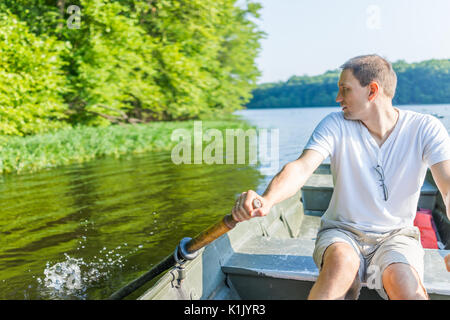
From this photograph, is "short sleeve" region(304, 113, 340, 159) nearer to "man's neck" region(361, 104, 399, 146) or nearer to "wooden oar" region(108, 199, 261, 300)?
"man's neck" region(361, 104, 399, 146)

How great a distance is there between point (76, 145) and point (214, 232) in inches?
434

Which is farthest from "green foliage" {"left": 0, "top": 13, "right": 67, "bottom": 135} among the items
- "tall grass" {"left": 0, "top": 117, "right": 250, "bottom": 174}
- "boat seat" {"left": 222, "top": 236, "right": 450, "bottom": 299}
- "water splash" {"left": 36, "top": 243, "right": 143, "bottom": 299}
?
"boat seat" {"left": 222, "top": 236, "right": 450, "bottom": 299}

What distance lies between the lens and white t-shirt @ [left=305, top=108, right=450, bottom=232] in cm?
208

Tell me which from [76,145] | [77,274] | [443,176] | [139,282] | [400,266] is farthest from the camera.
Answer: [76,145]

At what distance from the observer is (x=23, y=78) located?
11.7 meters

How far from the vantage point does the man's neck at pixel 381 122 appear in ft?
7.02

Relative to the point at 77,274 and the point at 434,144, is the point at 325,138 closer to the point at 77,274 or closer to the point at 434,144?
the point at 434,144

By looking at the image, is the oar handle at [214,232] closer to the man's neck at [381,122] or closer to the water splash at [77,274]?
the man's neck at [381,122]

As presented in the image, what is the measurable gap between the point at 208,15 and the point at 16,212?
14709 millimetres

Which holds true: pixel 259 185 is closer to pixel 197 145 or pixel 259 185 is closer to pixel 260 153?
pixel 260 153

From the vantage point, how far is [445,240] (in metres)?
3.86

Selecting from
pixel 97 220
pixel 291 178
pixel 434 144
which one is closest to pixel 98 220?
pixel 97 220

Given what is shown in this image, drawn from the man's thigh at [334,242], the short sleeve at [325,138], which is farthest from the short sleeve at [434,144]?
the man's thigh at [334,242]

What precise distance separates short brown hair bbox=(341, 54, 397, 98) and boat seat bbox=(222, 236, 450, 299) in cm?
105
